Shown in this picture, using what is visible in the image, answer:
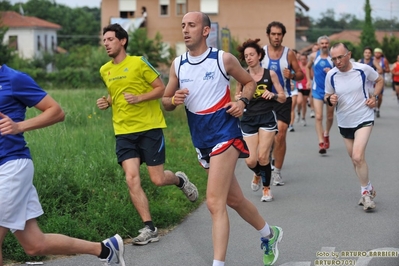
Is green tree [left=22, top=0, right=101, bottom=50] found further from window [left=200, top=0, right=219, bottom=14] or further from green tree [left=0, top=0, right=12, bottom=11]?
window [left=200, top=0, right=219, bottom=14]

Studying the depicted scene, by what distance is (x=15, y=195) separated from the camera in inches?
207

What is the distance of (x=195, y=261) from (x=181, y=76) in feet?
5.59

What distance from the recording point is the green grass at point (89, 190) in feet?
26.0

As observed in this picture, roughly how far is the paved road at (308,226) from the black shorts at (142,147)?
837mm

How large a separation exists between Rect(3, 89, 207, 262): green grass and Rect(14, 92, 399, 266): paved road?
1.29 feet

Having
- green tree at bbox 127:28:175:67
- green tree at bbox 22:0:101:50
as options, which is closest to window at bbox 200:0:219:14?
green tree at bbox 127:28:175:67

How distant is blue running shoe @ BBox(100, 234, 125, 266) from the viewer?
6.25 meters

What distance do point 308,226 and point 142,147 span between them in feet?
6.46

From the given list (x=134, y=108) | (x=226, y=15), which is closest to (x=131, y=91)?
(x=134, y=108)

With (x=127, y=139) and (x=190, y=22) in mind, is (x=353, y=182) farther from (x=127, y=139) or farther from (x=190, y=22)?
(x=190, y=22)

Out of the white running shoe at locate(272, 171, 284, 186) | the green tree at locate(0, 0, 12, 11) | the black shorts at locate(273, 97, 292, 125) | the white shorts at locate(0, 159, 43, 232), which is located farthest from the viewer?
the green tree at locate(0, 0, 12, 11)

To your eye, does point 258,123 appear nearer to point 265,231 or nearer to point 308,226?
point 308,226

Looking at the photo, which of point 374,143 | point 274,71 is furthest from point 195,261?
point 374,143

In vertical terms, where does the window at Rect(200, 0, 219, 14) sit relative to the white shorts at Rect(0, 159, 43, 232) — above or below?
above
